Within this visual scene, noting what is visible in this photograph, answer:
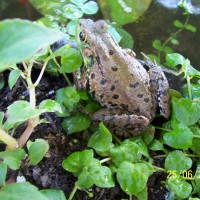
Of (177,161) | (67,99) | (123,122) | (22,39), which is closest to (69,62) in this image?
(67,99)

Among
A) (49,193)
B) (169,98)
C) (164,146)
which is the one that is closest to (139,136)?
(164,146)

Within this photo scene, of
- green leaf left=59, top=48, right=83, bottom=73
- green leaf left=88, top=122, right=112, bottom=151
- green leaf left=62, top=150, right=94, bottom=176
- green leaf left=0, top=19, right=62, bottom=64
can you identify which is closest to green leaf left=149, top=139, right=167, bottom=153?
green leaf left=88, top=122, right=112, bottom=151

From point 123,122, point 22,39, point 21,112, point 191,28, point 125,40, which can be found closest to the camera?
point 22,39

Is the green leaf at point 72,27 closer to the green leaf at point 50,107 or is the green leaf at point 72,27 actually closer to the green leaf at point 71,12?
the green leaf at point 71,12

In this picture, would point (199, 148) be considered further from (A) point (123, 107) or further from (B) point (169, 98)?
(A) point (123, 107)

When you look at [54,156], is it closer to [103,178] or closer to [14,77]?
[103,178]
